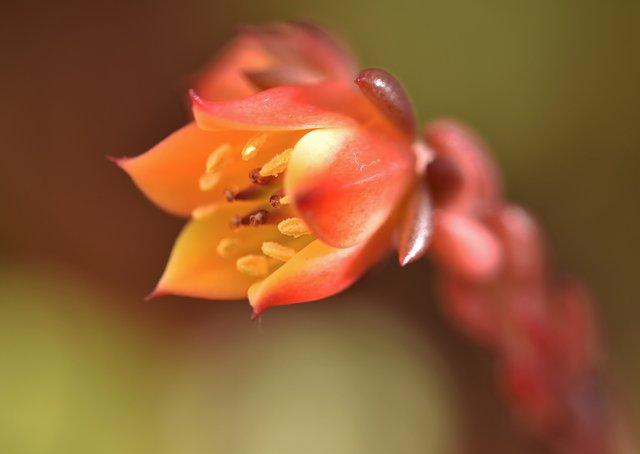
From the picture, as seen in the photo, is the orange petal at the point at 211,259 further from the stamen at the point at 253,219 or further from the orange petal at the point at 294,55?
the orange petal at the point at 294,55

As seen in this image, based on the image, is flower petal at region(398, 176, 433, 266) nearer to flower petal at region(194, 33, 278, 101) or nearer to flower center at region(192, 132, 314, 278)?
flower center at region(192, 132, 314, 278)

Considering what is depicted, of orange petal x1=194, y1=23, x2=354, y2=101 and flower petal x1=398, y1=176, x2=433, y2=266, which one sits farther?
orange petal x1=194, y1=23, x2=354, y2=101

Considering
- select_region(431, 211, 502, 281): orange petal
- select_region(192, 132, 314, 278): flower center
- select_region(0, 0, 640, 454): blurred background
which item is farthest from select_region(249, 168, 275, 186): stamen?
select_region(0, 0, 640, 454): blurred background

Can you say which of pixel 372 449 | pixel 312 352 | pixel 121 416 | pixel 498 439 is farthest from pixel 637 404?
pixel 121 416

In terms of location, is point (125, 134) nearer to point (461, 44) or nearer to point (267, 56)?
point (461, 44)

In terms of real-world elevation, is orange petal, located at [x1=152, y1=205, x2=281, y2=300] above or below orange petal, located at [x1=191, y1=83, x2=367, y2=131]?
below

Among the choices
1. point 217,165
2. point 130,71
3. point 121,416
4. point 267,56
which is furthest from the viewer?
point 130,71

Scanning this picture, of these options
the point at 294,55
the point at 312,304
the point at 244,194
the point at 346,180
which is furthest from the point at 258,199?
the point at 312,304

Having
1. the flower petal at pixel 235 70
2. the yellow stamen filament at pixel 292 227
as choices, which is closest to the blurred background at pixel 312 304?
the flower petal at pixel 235 70
